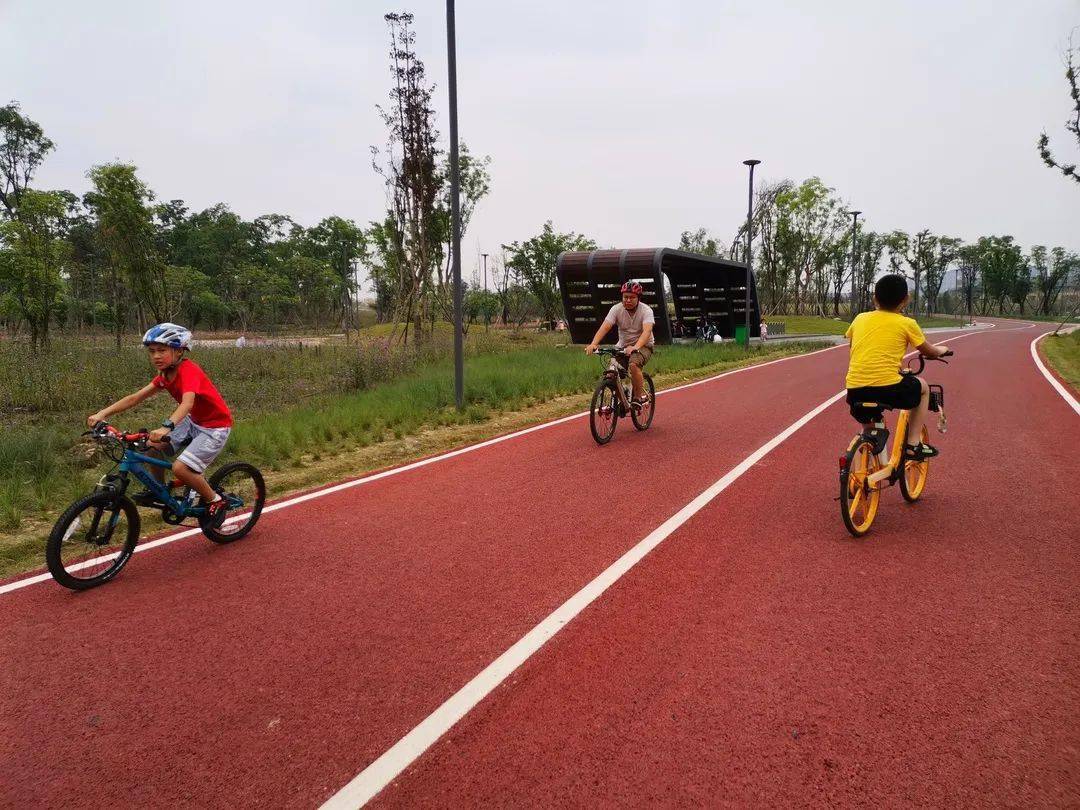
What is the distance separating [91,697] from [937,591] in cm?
466

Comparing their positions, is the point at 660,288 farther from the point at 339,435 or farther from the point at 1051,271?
the point at 1051,271

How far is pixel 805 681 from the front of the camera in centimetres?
312

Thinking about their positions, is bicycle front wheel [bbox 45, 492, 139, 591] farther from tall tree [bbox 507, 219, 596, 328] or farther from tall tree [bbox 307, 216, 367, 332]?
tall tree [bbox 307, 216, 367, 332]

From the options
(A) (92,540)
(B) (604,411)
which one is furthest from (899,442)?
(A) (92,540)

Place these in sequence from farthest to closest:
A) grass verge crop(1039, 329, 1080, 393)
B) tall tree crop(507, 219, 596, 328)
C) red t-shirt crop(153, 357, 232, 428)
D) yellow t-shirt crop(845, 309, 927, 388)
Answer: tall tree crop(507, 219, 596, 328), grass verge crop(1039, 329, 1080, 393), yellow t-shirt crop(845, 309, 927, 388), red t-shirt crop(153, 357, 232, 428)

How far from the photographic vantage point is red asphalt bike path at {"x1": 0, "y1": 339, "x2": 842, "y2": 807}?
8.70 ft

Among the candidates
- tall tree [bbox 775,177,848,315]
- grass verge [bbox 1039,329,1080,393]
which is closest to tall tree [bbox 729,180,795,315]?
tall tree [bbox 775,177,848,315]

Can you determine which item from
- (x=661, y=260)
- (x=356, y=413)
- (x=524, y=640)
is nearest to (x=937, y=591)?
(x=524, y=640)

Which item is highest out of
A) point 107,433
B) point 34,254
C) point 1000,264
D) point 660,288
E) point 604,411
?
point 1000,264

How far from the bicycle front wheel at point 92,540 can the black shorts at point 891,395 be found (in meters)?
5.26

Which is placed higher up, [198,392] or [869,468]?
[198,392]

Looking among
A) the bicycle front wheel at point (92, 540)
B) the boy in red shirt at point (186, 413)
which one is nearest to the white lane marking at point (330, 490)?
the bicycle front wheel at point (92, 540)

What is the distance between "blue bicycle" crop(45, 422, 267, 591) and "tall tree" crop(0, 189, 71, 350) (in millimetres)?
19774

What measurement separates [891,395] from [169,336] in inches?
207
